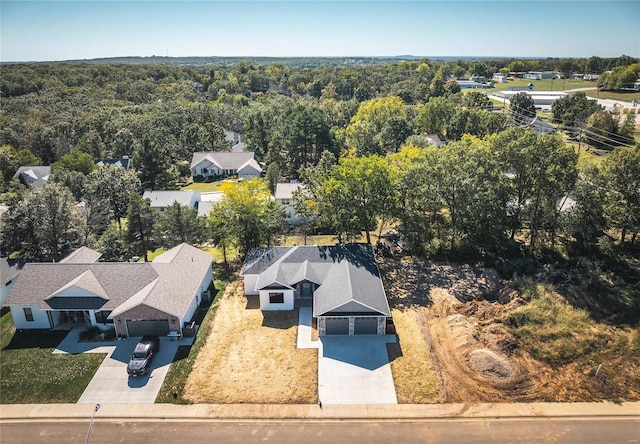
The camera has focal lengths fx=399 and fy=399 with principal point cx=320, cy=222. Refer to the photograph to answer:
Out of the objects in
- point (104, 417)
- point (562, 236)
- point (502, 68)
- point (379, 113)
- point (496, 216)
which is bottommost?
point (104, 417)

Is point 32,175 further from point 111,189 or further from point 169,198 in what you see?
point 169,198

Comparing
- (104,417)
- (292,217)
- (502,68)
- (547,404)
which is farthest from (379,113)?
(502,68)

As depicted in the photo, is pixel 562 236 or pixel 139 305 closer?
pixel 139 305

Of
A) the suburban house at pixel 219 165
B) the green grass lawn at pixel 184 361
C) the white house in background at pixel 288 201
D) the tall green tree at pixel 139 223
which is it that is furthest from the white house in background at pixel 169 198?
the green grass lawn at pixel 184 361

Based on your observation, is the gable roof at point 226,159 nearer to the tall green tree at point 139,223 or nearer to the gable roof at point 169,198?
the gable roof at point 169,198

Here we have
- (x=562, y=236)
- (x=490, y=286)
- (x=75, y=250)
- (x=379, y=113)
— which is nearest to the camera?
(x=490, y=286)

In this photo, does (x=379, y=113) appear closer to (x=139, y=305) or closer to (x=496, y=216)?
(x=496, y=216)

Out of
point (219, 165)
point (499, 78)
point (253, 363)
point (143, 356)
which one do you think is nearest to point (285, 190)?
point (219, 165)
